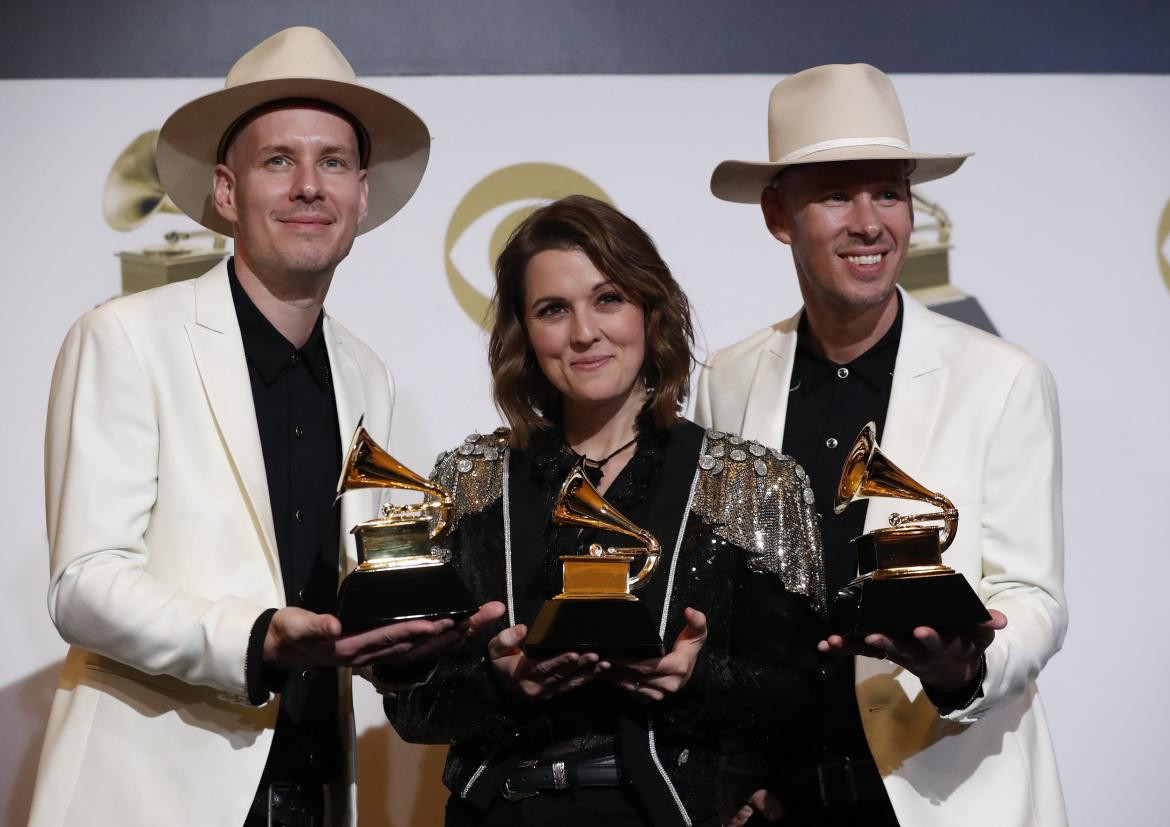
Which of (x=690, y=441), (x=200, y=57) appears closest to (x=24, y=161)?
(x=200, y=57)

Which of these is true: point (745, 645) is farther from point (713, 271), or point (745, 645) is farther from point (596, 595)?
→ point (713, 271)

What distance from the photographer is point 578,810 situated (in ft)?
6.74

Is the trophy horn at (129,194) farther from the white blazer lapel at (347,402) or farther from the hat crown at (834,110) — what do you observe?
the hat crown at (834,110)

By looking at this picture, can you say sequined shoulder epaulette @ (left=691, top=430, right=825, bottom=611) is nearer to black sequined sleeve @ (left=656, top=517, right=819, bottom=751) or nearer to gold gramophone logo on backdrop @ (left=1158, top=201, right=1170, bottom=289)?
black sequined sleeve @ (left=656, top=517, right=819, bottom=751)

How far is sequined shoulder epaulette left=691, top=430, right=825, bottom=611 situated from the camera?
2262mm

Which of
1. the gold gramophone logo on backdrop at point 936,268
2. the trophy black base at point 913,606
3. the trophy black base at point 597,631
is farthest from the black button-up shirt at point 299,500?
the gold gramophone logo on backdrop at point 936,268

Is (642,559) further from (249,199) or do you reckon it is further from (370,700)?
(370,700)

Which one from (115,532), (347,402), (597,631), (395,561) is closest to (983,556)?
(597,631)

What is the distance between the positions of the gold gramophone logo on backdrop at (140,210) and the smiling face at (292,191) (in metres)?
1.06

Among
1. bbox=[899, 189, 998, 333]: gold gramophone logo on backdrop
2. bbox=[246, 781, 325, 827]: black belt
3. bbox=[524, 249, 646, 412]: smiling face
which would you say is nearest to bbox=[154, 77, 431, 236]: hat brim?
bbox=[524, 249, 646, 412]: smiling face

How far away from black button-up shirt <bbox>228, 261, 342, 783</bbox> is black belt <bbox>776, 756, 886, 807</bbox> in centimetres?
92

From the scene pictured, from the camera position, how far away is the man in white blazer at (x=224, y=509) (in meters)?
2.24

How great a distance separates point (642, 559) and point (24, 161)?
2.45 meters

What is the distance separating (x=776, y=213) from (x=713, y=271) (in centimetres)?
81
